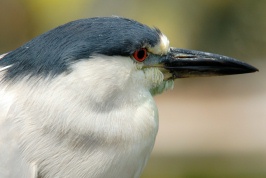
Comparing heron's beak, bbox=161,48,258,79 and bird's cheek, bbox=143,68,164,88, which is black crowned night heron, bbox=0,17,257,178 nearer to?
bird's cheek, bbox=143,68,164,88

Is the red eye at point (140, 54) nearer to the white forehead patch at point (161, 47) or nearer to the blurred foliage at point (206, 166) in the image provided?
the white forehead patch at point (161, 47)

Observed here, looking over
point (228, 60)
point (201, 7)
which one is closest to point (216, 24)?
point (201, 7)

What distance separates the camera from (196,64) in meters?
2.71

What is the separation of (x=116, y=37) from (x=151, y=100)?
0.26 m

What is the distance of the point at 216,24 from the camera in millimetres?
6473

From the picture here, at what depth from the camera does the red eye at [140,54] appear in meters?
2.53

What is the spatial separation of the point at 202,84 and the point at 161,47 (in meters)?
4.67

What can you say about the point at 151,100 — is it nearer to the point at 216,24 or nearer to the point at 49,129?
the point at 49,129

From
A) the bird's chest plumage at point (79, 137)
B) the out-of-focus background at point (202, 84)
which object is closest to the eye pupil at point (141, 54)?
the bird's chest plumage at point (79, 137)

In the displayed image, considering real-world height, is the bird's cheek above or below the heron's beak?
below

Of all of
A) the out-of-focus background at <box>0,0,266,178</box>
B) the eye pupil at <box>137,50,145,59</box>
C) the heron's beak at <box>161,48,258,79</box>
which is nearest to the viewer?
the eye pupil at <box>137,50,145,59</box>

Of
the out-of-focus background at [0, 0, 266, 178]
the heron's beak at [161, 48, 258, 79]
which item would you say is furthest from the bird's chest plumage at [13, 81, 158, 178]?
the out-of-focus background at [0, 0, 266, 178]

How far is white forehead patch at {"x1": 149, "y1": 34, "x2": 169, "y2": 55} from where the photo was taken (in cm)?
261

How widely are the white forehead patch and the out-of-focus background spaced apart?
10.8ft
